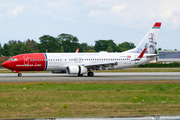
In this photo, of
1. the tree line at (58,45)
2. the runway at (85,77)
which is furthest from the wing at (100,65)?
the tree line at (58,45)

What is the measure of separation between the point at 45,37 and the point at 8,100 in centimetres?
13327

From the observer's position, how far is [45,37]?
479ft

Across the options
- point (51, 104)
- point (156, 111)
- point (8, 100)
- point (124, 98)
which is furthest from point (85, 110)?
point (8, 100)

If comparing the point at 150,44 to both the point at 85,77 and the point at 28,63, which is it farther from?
the point at 28,63

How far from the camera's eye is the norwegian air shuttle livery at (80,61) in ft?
121

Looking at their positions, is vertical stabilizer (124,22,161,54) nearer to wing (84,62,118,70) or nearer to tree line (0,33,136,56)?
wing (84,62,118,70)

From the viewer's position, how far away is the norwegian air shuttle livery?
3684 cm

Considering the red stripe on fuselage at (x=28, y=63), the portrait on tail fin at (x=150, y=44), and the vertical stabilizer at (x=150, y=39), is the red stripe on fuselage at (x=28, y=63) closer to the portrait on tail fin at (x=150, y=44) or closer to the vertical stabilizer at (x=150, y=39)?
the vertical stabilizer at (x=150, y=39)

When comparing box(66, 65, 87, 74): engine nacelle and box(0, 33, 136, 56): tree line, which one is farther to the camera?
box(0, 33, 136, 56): tree line

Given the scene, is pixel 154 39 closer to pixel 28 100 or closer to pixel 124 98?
pixel 124 98

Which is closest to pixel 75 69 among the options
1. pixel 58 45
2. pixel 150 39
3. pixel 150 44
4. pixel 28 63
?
pixel 28 63

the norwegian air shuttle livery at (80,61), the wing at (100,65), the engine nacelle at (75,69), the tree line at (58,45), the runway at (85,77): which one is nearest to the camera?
the runway at (85,77)

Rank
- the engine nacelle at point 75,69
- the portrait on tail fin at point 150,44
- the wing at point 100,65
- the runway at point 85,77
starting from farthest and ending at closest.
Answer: the portrait on tail fin at point 150,44 < the wing at point 100,65 < the engine nacelle at point 75,69 < the runway at point 85,77

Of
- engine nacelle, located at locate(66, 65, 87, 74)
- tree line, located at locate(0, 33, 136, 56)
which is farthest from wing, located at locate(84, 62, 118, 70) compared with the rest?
tree line, located at locate(0, 33, 136, 56)
